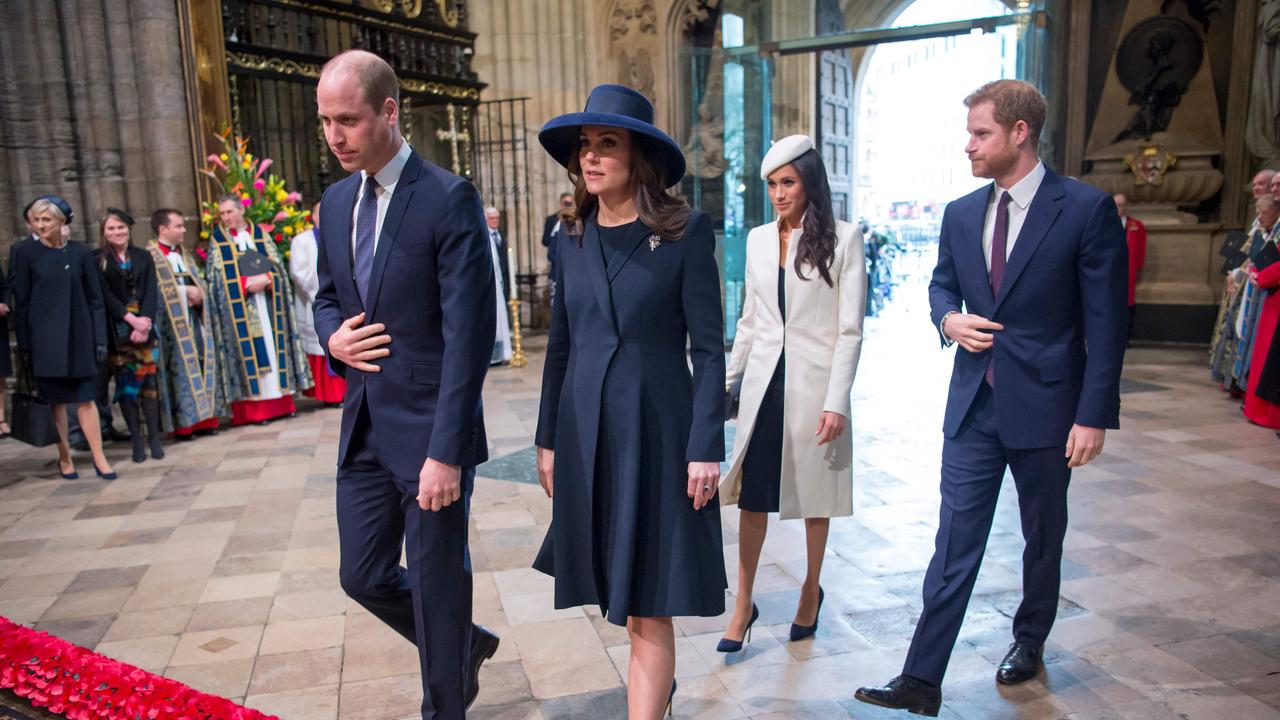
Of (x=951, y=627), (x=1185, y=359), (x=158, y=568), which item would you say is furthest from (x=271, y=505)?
(x=1185, y=359)

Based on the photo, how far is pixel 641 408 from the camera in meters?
2.30

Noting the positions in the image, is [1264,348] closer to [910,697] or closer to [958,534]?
[958,534]

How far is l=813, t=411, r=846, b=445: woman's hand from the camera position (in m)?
3.11

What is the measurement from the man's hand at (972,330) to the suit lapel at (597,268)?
113 cm

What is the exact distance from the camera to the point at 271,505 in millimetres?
5332

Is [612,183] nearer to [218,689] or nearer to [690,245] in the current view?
[690,245]

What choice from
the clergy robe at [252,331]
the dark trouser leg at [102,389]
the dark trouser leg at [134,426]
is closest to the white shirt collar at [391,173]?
the dark trouser leg at [102,389]

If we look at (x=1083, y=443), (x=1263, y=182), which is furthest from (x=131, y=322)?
(x=1263, y=182)

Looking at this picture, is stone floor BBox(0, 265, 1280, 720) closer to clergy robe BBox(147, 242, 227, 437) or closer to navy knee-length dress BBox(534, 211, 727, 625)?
clergy robe BBox(147, 242, 227, 437)

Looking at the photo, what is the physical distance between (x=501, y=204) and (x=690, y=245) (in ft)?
36.3

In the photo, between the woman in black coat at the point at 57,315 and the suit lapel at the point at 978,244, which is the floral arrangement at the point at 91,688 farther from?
the woman in black coat at the point at 57,315

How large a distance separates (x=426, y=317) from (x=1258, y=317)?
689 centimetres

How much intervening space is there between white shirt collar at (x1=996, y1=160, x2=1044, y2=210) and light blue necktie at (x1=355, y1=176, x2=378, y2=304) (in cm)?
182

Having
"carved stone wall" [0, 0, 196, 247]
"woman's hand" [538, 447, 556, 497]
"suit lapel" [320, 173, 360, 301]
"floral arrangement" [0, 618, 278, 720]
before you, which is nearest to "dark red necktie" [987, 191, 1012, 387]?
"woman's hand" [538, 447, 556, 497]
